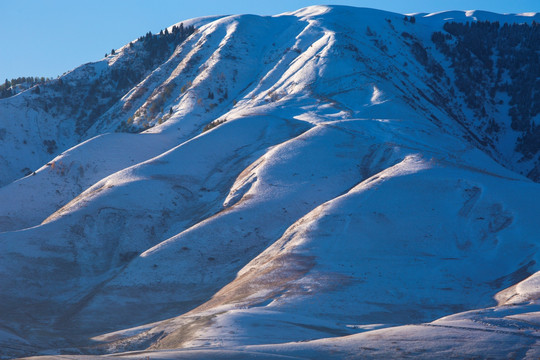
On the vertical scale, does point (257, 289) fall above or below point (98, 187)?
below

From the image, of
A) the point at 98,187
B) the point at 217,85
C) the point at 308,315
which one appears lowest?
the point at 308,315

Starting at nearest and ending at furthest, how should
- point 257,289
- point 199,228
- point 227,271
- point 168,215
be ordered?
1. point 257,289
2. point 227,271
3. point 199,228
4. point 168,215

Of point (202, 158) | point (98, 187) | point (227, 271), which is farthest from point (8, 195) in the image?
point (227, 271)

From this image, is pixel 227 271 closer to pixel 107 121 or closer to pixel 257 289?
pixel 257 289

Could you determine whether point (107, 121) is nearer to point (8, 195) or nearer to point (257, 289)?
point (8, 195)

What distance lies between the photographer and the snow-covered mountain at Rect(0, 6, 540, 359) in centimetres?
2167

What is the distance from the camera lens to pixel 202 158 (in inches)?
1732

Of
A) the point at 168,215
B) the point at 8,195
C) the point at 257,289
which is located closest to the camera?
the point at 257,289

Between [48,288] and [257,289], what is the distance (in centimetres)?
1242

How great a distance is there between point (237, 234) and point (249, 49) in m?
40.5

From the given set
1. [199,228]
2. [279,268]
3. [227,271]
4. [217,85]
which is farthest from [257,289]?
[217,85]

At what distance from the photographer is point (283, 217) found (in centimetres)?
3475

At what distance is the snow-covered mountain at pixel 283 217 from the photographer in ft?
71.1

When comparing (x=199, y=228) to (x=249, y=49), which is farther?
(x=249, y=49)
